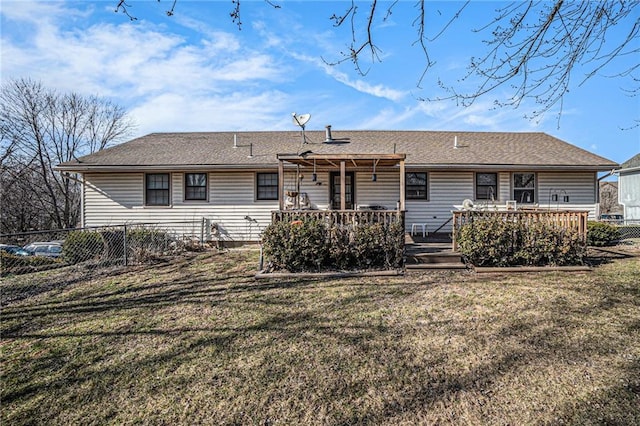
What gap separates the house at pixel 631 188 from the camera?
2139cm

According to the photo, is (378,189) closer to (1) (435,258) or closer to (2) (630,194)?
(1) (435,258)

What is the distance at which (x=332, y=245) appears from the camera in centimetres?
704

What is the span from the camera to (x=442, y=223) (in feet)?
37.9

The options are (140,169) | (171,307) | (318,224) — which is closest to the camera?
(171,307)

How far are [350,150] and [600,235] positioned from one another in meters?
8.13

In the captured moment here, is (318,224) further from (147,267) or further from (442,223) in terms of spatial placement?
(442,223)

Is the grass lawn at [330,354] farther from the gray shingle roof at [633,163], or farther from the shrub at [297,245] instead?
the gray shingle roof at [633,163]

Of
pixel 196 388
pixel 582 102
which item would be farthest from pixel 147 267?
pixel 582 102

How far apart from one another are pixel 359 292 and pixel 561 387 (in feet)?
9.92

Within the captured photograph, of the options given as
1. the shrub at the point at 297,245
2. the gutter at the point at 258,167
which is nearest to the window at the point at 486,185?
the gutter at the point at 258,167

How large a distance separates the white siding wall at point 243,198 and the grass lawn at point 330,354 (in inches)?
224

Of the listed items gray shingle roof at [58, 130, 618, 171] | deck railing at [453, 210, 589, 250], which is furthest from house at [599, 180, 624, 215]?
deck railing at [453, 210, 589, 250]

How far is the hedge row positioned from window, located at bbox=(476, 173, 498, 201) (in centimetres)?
604

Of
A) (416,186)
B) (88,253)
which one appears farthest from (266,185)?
(88,253)
